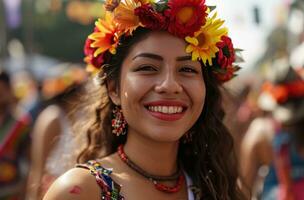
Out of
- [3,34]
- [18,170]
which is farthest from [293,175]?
[3,34]

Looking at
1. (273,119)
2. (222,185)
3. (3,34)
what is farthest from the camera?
(3,34)

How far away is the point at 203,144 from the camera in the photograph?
377 cm

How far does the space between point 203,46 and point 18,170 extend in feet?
Result: 11.9

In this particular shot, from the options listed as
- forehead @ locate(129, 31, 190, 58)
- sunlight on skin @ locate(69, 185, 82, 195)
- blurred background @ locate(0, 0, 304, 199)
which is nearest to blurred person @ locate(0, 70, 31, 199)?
blurred background @ locate(0, 0, 304, 199)

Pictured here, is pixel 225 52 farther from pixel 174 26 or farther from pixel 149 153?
pixel 149 153

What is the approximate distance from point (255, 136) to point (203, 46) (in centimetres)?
327

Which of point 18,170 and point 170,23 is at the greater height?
point 170,23

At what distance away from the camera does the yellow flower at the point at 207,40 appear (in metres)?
3.39

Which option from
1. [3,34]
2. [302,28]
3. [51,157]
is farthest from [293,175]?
[3,34]

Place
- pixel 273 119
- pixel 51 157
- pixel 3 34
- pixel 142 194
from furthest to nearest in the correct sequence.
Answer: pixel 3 34 < pixel 273 119 < pixel 51 157 < pixel 142 194

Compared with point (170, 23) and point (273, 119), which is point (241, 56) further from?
point (273, 119)

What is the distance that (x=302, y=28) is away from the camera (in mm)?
11984

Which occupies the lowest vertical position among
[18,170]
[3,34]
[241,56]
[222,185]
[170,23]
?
[3,34]

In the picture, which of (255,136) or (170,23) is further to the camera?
(255,136)
